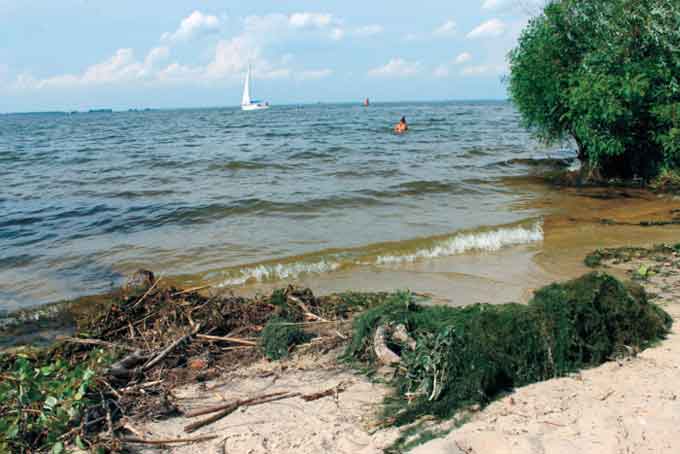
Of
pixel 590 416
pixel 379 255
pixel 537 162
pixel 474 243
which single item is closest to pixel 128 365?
pixel 590 416

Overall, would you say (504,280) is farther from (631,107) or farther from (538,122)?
(538,122)

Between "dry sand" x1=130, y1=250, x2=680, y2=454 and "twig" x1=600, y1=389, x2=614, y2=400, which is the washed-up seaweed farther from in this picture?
"twig" x1=600, y1=389, x2=614, y2=400

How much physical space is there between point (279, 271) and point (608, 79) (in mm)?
9910

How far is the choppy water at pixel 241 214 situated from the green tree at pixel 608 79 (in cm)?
280

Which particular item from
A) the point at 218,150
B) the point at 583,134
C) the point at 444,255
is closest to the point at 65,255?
the point at 444,255

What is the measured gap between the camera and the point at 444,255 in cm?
926

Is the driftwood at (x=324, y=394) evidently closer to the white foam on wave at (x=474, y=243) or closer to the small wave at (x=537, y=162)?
the white foam on wave at (x=474, y=243)

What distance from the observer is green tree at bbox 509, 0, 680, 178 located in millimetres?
12914

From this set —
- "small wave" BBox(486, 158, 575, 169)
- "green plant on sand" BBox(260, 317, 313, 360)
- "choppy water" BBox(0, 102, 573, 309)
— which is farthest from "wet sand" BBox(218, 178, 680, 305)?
"small wave" BBox(486, 158, 575, 169)

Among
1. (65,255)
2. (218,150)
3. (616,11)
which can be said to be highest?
(616,11)

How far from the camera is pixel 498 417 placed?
12.1 feet

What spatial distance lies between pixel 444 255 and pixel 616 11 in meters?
9.17

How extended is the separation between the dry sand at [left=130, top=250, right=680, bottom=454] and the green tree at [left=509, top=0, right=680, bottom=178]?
10.5m

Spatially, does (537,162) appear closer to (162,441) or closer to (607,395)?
(607,395)
